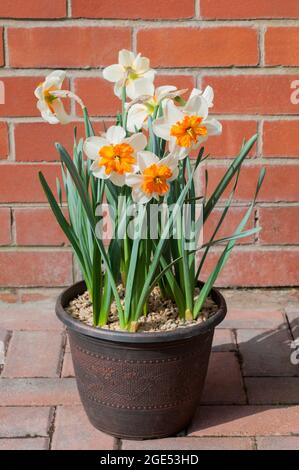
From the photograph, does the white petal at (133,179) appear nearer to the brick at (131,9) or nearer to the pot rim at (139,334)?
the pot rim at (139,334)

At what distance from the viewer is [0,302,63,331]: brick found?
2369 mm

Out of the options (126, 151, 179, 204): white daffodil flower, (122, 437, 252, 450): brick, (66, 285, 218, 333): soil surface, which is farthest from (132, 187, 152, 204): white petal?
(122, 437, 252, 450): brick

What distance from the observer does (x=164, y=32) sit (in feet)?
7.43

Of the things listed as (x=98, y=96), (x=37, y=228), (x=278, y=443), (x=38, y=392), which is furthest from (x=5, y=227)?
(x=278, y=443)

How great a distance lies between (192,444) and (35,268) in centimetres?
90

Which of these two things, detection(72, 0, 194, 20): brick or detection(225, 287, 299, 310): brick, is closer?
detection(72, 0, 194, 20): brick

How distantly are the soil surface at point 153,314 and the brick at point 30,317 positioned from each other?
47 cm

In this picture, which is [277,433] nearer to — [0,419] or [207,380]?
[207,380]

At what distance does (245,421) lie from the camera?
74.0 inches

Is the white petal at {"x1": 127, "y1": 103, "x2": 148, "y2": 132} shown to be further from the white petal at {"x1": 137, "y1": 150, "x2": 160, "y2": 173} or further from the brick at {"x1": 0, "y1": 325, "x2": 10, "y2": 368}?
the brick at {"x1": 0, "y1": 325, "x2": 10, "y2": 368}

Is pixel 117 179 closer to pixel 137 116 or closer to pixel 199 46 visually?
pixel 137 116

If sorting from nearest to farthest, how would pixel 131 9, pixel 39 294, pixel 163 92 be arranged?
pixel 163 92
pixel 131 9
pixel 39 294

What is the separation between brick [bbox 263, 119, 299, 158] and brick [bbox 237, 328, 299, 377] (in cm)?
54

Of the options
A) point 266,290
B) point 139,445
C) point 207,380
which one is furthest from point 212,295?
point 266,290
